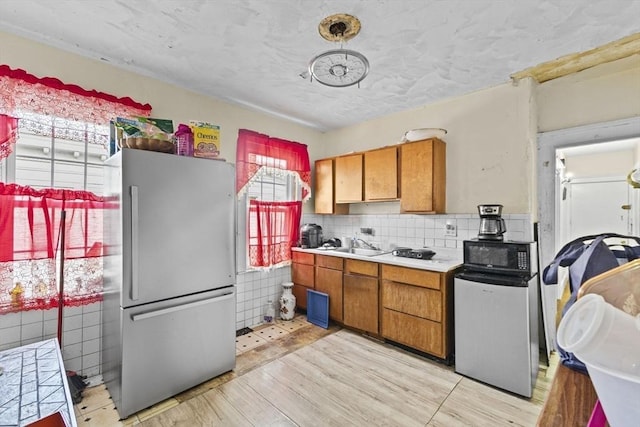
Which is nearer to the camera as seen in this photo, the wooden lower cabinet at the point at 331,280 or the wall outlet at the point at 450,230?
the wall outlet at the point at 450,230

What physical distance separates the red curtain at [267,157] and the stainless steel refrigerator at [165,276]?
A: 2.80 ft

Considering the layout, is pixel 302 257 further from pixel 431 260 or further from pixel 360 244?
pixel 431 260

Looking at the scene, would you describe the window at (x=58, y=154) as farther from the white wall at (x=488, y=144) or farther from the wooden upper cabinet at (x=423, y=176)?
the white wall at (x=488, y=144)

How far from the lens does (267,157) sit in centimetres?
344

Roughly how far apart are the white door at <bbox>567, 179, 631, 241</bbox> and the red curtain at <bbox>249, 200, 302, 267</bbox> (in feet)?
9.90

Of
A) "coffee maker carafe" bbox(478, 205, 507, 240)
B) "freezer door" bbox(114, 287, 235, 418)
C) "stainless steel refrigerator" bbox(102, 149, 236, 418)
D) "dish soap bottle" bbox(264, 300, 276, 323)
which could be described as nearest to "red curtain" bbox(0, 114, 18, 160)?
"stainless steel refrigerator" bbox(102, 149, 236, 418)

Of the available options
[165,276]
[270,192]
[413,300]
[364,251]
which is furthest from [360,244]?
[165,276]

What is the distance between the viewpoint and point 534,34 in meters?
1.96

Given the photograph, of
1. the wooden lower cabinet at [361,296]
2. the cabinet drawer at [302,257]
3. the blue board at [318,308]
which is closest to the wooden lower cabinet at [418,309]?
the wooden lower cabinet at [361,296]

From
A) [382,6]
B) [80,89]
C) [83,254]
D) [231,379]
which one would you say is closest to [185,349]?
[231,379]

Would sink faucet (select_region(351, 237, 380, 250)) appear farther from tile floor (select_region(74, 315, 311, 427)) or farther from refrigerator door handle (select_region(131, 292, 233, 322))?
tile floor (select_region(74, 315, 311, 427))

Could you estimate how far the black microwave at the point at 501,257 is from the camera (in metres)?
2.23

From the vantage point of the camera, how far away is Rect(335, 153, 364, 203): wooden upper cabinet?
3.60 metres

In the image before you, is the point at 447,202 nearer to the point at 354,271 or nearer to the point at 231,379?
the point at 354,271
